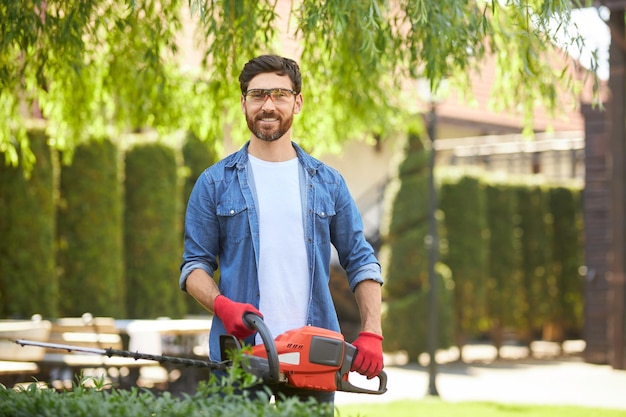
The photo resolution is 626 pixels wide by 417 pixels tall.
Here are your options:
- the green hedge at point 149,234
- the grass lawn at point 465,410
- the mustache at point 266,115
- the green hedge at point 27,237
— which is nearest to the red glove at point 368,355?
the mustache at point 266,115

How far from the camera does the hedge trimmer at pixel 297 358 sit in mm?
3537

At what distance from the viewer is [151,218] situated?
1459cm

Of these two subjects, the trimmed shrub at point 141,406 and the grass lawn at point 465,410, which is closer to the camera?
the trimmed shrub at point 141,406

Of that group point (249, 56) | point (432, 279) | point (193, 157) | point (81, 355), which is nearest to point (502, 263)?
point (193, 157)

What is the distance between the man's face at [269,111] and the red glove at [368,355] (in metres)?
0.76

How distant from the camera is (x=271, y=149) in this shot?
407 cm

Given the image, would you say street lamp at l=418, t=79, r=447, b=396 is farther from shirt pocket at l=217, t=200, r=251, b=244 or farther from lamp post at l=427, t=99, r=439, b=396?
shirt pocket at l=217, t=200, r=251, b=244

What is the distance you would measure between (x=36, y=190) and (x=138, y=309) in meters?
2.47

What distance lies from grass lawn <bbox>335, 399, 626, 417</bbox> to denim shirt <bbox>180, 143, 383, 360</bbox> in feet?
17.6

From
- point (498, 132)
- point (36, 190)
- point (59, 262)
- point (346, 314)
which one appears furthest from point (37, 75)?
point (498, 132)

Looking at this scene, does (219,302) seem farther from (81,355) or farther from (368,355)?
(81,355)

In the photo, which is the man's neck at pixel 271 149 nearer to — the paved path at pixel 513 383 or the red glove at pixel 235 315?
the red glove at pixel 235 315

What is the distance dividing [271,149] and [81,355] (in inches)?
291

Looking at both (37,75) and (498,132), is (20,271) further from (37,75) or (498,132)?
(498,132)
